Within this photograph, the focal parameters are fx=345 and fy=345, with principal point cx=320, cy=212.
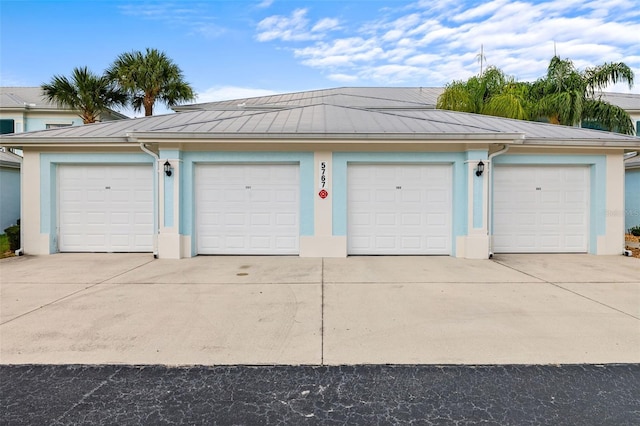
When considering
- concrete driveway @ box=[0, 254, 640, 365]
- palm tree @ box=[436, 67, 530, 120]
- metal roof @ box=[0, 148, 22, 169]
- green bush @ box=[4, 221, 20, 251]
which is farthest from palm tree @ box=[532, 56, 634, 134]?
metal roof @ box=[0, 148, 22, 169]

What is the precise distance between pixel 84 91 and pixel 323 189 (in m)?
13.7

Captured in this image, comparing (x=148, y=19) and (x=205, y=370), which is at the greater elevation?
(x=148, y=19)

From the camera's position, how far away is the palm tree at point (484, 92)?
14.3 meters

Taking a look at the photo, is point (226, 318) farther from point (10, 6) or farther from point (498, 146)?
point (10, 6)

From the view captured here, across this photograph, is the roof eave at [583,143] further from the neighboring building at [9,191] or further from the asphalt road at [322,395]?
the neighboring building at [9,191]

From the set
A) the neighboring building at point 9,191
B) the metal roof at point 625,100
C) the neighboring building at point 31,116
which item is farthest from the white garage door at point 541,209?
the neighboring building at point 31,116

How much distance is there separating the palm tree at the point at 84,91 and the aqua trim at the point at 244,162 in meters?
10.6

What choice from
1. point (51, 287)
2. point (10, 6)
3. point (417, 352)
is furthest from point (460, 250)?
point (10, 6)

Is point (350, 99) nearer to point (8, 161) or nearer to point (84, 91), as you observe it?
point (84, 91)

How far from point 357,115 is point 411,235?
4.07 meters

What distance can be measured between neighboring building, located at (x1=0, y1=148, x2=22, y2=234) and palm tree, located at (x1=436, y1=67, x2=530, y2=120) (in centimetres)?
1680

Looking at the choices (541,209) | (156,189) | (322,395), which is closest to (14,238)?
(156,189)

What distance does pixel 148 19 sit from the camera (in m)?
12.4

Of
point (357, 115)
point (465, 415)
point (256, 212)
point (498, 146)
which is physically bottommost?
point (465, 415)
